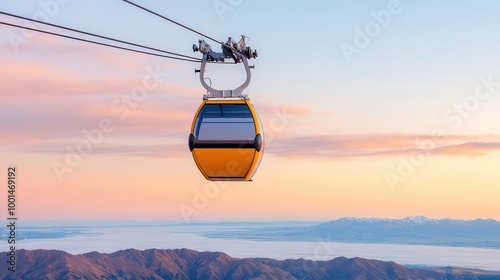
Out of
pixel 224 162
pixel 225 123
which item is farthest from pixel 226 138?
pixel 224 162

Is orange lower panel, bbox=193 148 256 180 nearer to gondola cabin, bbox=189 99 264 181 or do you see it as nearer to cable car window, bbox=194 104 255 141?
gondola cabin, bbox=189 99 264 181

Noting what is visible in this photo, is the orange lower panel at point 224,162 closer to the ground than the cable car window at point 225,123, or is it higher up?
closer to the ground

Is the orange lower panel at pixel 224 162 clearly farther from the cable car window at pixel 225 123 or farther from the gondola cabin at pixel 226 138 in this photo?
the cable car window at pixel 225 123

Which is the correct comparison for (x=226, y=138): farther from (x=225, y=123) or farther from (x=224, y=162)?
(x=224, y=162)

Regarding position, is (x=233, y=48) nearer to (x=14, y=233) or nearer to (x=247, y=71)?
(x=247, y=71)

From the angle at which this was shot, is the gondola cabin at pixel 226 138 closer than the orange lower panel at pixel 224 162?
Yes

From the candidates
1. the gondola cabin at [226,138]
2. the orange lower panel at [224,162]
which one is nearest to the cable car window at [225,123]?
the gondola cabin at [226,138]

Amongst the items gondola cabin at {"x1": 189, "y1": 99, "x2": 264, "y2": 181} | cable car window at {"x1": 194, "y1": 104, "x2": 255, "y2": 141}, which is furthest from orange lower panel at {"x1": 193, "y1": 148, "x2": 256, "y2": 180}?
cable car window at {"x1": 194, "y1": 104, "x2": 255, "y2": 141}
